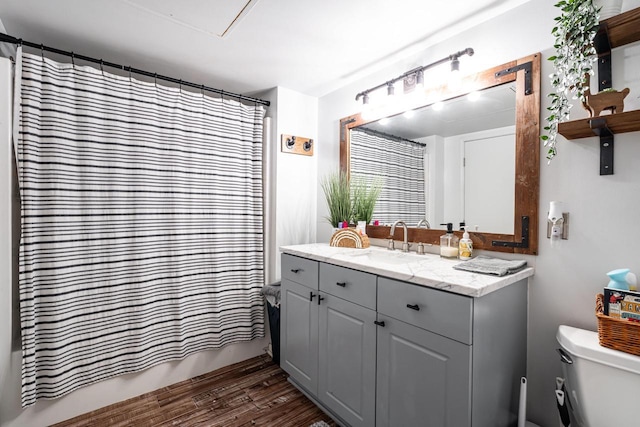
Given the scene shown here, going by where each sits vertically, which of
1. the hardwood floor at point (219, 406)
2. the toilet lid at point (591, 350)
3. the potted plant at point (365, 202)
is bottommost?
the hardwood floor at point (219, 406)

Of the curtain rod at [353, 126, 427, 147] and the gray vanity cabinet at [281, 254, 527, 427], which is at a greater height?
the curtain rod at [353, 126, 427, 147]

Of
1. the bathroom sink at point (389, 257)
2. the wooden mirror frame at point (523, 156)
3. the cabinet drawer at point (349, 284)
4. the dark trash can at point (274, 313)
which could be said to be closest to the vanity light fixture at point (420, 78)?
the wooden mirror frame at point (523, 156)

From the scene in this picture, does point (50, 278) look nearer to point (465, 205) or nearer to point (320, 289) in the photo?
point (320, 289)

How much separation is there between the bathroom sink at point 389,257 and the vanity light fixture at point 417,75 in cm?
103

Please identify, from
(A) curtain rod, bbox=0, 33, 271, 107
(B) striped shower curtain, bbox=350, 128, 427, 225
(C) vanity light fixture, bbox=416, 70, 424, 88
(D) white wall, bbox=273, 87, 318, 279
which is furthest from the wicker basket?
(A) curtain rod, bbox=0, 33, 271, 107

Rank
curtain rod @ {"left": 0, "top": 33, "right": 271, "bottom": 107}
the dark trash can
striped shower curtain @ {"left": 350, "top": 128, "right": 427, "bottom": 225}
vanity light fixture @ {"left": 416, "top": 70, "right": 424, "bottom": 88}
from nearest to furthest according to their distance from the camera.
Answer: curtain rod @ {"left": 0, "top": 33, "right": 271, "bottom": 107}, vanity light fixture @ {"left": 416, "top": 70, "right": 424, "bottom": 88}, striped shower curtain @ {"left": 350, "top": 128, "right": 427, "bottom": 225}, the dark trash can

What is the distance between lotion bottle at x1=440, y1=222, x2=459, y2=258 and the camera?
1.72 meters

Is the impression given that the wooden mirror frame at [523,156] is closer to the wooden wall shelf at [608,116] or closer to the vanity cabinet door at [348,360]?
the wooden wall shelf at [608,116]

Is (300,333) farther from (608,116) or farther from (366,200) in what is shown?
(608,116)

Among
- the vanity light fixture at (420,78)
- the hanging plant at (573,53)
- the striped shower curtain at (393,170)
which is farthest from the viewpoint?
the striped shower curtain at (393,170)

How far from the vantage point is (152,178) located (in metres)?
2.07

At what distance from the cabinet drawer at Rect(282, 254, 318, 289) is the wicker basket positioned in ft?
4.19

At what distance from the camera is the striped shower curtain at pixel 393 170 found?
2006 millimetres

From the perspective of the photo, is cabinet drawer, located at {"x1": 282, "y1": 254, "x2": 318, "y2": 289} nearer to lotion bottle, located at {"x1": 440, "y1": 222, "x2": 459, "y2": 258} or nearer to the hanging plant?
lotion bottle, located at {"x1": 440, "y1": 222, "x2": 459, "y2": 258}
